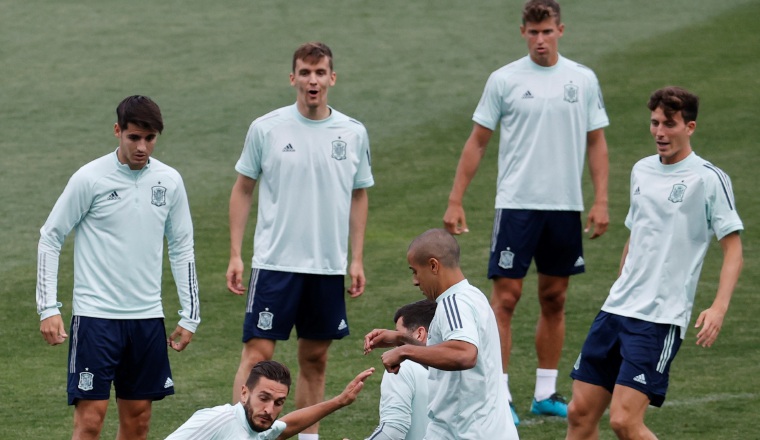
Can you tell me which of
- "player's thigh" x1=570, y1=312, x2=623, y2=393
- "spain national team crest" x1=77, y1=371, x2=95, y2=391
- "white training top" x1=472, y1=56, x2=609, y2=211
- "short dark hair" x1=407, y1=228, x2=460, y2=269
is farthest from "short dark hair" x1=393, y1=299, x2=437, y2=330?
"white training top" x1=472, y1=56, x2=609, y2=211

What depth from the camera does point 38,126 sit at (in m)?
15.9

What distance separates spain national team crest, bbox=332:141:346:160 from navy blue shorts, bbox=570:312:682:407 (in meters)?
1.72

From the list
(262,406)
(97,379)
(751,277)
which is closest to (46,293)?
(97,379)

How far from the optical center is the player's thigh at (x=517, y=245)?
8.72m

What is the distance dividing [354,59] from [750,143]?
5368 millimetres

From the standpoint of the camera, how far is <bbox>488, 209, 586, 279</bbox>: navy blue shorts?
8727mm

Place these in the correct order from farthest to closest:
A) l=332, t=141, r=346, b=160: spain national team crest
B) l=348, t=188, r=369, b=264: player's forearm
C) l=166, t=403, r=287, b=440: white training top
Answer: l=348, t=188, r=369, b=264: player's forearm < l=332, t=141, r=346, b=160: spain national team crest < l=166, t=403, r=287, b=440: white training top

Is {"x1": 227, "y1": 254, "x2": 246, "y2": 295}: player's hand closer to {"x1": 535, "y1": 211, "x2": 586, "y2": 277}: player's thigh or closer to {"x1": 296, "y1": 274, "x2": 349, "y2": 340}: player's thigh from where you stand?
{"x1": 296, "y1": 274, "x2": 349, "y2": 340}: player's thigh

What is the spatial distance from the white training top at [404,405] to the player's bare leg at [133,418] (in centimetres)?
128

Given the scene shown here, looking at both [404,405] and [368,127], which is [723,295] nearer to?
[404,405]

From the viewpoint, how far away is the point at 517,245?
8734mm

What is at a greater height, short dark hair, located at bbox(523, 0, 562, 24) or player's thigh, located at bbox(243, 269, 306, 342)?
short dark hair, located at bbox(523, 0, 562, 24)

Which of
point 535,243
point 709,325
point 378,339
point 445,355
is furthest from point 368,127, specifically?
point 445,355

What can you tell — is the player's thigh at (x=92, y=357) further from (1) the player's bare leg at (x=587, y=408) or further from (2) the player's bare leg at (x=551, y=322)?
(2) the player's bare leg at (x=551, y=322)
